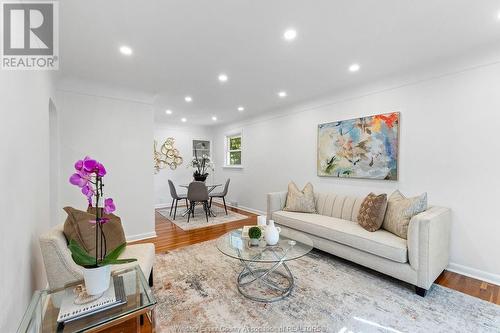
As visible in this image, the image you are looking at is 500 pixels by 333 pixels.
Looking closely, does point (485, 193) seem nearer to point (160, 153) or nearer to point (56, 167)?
point (56, 167)

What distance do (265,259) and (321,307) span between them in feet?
2.10

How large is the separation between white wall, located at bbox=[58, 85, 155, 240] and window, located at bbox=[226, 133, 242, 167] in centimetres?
292

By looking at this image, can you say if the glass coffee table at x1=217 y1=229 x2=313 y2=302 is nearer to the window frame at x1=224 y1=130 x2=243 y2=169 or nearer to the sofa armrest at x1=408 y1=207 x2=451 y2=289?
the sofa armrest at x1=408 y1=207 x2=451 y2=289

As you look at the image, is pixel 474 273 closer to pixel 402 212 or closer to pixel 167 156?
pixel 402 212

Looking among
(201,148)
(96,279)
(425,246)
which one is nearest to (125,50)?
(96,279)

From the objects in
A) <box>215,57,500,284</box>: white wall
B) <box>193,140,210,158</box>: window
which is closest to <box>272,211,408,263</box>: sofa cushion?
<box>215,57,500,284</box>: white wall

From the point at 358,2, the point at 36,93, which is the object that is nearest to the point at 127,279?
the point at 36,93

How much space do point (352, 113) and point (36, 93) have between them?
385cm

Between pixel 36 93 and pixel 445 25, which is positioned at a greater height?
pixel 445 25

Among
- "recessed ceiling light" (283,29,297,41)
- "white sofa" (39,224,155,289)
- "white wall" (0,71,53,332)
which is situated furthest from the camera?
"recessed ceiling light" (283,29,297,41)

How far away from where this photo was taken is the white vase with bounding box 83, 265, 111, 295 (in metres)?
1.29

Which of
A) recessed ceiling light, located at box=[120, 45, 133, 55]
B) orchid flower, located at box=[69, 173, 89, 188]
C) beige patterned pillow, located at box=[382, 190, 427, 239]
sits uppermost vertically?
recessed ceiling light, located at box=[120, 45, 133, 55]

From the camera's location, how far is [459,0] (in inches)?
65.2

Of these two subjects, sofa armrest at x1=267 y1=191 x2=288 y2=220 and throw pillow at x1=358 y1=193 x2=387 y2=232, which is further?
sofa armrest at x1=267 y1=191 x2=288 y2=220
